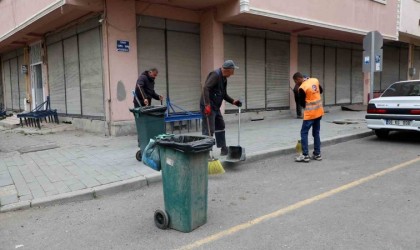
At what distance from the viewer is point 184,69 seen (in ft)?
39.3

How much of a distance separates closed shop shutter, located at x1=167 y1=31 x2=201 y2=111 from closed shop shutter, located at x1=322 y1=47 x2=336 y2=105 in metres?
7.27

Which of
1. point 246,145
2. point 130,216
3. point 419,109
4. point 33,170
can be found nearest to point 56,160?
point 33,170

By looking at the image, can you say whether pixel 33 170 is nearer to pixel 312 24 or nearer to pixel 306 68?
pixel 312 24

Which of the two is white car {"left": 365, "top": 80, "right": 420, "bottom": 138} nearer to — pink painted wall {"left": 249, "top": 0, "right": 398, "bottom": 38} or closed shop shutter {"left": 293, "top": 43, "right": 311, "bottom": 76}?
pink painted wall {"left": 249, "top": 0, "right": 398, "bottom": 38}

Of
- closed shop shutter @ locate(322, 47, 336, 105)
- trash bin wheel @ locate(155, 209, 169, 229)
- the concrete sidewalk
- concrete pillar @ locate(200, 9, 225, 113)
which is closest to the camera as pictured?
trash bin wheel @ locate(155, 209, 169, 229)

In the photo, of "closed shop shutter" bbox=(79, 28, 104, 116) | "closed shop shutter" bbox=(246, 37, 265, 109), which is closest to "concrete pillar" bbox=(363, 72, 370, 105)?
"closed shop shutter" bbox=(246, 37, 265, 109)

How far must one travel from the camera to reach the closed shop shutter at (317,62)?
52.8 feet

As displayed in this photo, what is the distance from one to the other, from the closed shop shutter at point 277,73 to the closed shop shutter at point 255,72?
349 millimetres

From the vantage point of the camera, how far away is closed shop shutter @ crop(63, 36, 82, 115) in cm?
1212

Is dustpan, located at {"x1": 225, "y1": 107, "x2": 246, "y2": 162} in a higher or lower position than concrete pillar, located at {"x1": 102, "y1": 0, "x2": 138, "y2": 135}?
lower

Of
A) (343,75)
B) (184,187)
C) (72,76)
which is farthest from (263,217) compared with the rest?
(343,75)

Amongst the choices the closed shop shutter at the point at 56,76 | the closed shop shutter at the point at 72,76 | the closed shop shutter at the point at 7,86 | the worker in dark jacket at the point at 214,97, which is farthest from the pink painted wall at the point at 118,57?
the closed shop shutter at the point at 7,86

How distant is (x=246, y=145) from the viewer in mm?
8680

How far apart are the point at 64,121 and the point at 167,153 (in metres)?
10.4
